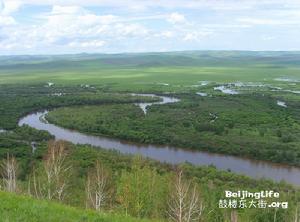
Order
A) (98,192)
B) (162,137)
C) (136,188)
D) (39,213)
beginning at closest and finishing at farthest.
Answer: (39,213) → (98,192) → (136,188) → (162,137)

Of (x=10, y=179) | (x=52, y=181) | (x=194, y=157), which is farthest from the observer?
(x=194, y=157)

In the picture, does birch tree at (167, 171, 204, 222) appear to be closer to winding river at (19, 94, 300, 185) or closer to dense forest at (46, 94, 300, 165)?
winding river at (19, 94, 300, 185)

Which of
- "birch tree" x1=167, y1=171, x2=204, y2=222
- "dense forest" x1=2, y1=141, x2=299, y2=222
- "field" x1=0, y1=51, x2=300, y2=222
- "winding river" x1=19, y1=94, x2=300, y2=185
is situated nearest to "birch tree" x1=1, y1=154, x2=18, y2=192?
"dense forest" x1=2, y1=141, x2=299, y2=222

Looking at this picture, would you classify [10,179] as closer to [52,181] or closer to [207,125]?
[52,181]

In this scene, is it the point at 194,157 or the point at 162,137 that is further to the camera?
the point at 162,137

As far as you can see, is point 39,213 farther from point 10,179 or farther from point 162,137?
point 162,137

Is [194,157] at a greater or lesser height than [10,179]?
lesser

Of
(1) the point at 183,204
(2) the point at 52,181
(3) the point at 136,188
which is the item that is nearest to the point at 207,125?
(3) the point at 136,188

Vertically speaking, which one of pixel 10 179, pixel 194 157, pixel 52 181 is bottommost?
pixel 194 157
